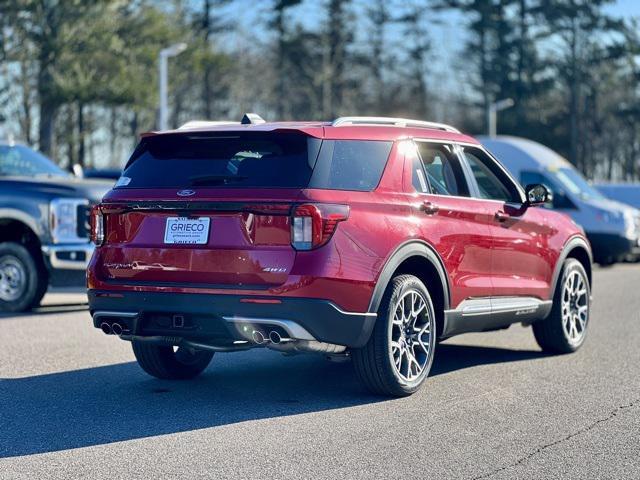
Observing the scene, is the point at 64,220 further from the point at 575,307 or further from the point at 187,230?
the point at 187,230

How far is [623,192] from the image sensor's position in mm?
28547

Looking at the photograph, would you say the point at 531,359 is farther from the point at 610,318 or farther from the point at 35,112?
the point at 35,112

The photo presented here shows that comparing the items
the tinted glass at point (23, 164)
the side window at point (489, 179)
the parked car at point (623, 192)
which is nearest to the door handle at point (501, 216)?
the side window at point (489, 179)

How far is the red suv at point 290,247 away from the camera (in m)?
6.75

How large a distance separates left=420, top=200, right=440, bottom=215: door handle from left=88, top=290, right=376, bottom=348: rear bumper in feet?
3.12

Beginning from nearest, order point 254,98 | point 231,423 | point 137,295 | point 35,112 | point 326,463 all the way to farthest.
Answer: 1. point 326,463
2. point 231,423
3. point 137,295
4. point 35,112
5. point 254,98

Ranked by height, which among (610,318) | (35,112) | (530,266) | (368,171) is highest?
(35,112)

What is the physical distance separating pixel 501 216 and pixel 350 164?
1937mm

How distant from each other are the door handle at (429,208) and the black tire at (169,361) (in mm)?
1985

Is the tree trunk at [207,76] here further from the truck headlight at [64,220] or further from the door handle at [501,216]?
the door handle at [501,216]

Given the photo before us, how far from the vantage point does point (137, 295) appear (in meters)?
7.10

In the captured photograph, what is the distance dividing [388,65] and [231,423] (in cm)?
5392

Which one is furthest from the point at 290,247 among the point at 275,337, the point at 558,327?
the point at 558,327

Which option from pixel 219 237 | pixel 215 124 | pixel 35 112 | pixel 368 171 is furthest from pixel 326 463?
pixel 35 112
